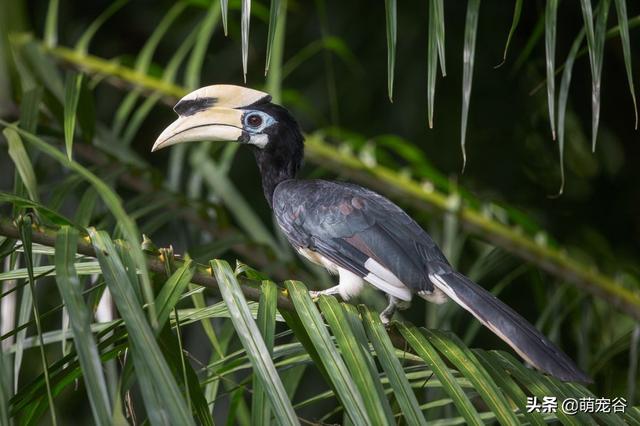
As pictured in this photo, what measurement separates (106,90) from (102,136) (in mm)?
1552

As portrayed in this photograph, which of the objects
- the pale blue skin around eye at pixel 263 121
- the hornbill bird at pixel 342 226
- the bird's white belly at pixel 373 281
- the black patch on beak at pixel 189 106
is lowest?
the bird's white belly at pixel 373 281

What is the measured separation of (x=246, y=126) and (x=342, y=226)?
0.47 m

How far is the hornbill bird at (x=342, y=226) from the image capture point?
1818 mm

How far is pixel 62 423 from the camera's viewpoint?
12.1ft

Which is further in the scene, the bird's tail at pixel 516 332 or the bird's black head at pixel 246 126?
the bird's black head at pixel 246 126

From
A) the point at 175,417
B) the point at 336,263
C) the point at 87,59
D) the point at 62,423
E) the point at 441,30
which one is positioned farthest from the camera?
the point at 62,423

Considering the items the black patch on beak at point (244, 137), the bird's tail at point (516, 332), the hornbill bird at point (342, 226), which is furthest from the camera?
the black patch on beak at point (244, 137)

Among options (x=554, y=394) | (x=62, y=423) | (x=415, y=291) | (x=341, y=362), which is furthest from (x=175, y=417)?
(x=62, y=423)

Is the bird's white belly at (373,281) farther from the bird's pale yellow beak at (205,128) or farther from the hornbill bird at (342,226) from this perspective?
the bird's pale yellow beak at (205,128)

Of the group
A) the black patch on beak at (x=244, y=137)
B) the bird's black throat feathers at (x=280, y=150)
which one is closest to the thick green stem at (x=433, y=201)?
the bird's black throat feathers at (x=280, y=150)

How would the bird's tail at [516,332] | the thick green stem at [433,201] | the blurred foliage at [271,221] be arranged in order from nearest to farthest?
the blurred foliage at [271,221]
the bird's tail at [516,332]
the thick green stem at [433,201]

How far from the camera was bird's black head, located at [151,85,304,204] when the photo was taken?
2.27 m

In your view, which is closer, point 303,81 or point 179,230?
point 179,230

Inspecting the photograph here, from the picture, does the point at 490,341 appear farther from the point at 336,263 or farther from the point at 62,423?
the point at 62,423
